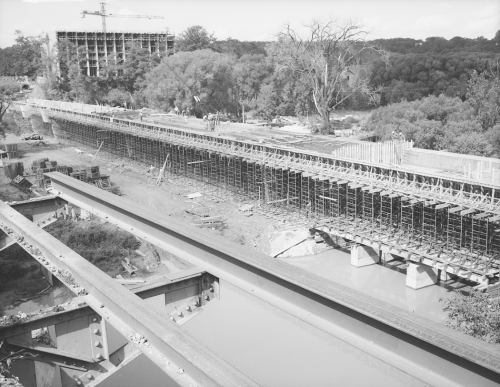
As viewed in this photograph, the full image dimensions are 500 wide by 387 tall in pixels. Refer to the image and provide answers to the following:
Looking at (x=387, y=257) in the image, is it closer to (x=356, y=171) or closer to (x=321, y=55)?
(x=356, y=171)

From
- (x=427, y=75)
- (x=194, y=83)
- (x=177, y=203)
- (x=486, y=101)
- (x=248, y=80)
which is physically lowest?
(x=177, y=203)

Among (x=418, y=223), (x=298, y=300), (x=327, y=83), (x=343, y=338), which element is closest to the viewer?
(x=343, y=338)

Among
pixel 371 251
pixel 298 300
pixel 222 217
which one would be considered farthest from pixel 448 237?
pixel 298 300

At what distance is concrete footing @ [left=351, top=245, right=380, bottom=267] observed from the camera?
872 inches

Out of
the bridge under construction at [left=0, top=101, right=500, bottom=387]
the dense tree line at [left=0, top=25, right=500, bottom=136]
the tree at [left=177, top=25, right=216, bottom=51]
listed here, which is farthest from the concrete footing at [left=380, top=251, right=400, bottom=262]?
the tree at [left=177, top=25, right=216, bottom=51]

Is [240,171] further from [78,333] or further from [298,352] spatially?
[78,333]

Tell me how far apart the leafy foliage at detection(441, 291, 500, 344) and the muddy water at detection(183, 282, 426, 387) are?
2.03m

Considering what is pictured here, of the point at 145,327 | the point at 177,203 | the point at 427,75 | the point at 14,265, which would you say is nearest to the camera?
the point at 145,327

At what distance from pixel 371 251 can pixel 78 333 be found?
16.7 m

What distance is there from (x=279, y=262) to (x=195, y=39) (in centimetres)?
7022

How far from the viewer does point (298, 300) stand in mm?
6824

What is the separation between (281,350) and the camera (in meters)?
15.3

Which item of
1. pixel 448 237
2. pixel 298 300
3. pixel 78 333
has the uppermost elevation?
pixel 298 300

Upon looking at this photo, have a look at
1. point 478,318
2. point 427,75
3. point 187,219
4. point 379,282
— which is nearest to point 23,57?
point 427,75
